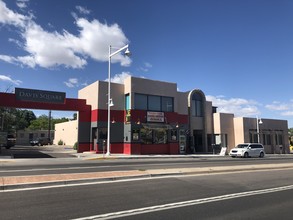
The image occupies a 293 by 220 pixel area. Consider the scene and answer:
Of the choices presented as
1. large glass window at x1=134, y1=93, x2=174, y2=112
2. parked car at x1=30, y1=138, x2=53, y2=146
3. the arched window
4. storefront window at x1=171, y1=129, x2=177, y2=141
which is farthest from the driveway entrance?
parked car at x1=30, y1=138, x2=53, y2=146

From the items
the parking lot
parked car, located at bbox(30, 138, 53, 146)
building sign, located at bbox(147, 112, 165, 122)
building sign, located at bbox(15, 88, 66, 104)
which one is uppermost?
building sign, located at bbox(15, 88, 66, 104)

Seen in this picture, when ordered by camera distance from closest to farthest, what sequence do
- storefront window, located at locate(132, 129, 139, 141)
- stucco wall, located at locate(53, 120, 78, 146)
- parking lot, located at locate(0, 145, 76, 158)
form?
parking lot, located at locate(0, 145, 76, 158)
storefront window, located at locate(132, 129, 139, 141)
stucco wall, located at locate(53, 120, 78, 146)

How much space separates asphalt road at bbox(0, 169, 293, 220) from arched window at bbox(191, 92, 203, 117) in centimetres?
2876

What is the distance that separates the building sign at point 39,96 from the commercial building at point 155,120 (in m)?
3.82

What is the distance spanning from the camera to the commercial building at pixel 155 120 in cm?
3259

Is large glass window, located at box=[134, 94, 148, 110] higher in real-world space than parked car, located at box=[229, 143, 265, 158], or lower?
higher

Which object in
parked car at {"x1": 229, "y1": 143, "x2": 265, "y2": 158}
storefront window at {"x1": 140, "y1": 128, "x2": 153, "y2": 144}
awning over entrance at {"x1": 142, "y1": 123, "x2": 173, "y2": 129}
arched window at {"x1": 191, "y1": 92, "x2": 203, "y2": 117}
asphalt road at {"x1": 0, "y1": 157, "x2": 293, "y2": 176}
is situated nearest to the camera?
asphalt road at {"x1": 0, "y1": 157, "x2": 293, "y2": 176}

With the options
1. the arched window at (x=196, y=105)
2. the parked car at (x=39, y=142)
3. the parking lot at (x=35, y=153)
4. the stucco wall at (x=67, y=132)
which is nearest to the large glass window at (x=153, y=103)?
the arched window at (x=196, y=105)

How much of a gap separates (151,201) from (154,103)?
86.8 ft

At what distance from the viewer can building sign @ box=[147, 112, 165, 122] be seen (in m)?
33.9

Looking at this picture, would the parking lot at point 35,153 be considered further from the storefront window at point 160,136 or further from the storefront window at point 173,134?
the storefront window at point 173,134

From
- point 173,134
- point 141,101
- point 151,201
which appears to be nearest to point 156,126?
point 173,134

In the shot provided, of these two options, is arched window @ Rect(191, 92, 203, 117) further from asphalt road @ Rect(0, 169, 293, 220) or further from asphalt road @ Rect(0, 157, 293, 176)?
asphalt road @ Rect(0, 169, 293, 220)

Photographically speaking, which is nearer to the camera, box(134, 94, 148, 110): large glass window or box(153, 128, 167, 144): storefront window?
→ box(134, 94, 148, 110): large glass window
